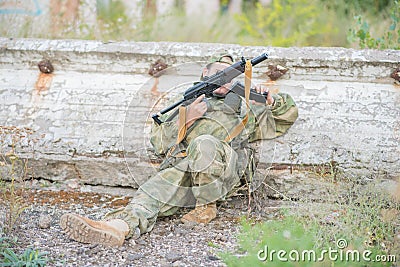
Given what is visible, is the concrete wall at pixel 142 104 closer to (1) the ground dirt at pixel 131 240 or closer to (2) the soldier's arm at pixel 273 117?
(2) the soldier's arm at pixel 273 117

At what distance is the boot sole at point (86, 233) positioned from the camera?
3.34 meters

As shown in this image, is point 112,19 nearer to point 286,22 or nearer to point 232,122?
point 286,22

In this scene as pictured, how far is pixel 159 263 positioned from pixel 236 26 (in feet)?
18.8

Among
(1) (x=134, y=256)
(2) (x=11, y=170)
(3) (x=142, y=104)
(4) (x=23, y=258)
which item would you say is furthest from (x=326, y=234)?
(2) (x=11, y=170)

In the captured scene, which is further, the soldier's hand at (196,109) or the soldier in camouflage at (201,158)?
the soldier's hand at (196,109)

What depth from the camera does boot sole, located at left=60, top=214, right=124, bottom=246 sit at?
10.9ft

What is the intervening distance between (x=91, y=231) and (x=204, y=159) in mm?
911

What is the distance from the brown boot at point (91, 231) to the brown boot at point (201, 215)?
1.95ft

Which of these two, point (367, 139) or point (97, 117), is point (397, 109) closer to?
point (367, 139)

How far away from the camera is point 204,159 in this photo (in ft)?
12.1

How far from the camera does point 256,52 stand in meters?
4.73

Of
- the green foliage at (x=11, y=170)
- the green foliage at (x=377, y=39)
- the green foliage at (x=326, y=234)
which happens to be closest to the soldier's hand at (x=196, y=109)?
the green foliage at (x=326, y=234)

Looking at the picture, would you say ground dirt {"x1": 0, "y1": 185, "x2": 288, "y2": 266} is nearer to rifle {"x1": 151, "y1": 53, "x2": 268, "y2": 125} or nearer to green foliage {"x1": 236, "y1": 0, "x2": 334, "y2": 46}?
rifle {"x1": 151, "y1": 53, "x2": 268, "y2": 125}

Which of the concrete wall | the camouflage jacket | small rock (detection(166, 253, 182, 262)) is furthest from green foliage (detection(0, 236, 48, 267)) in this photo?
the concrete wall
